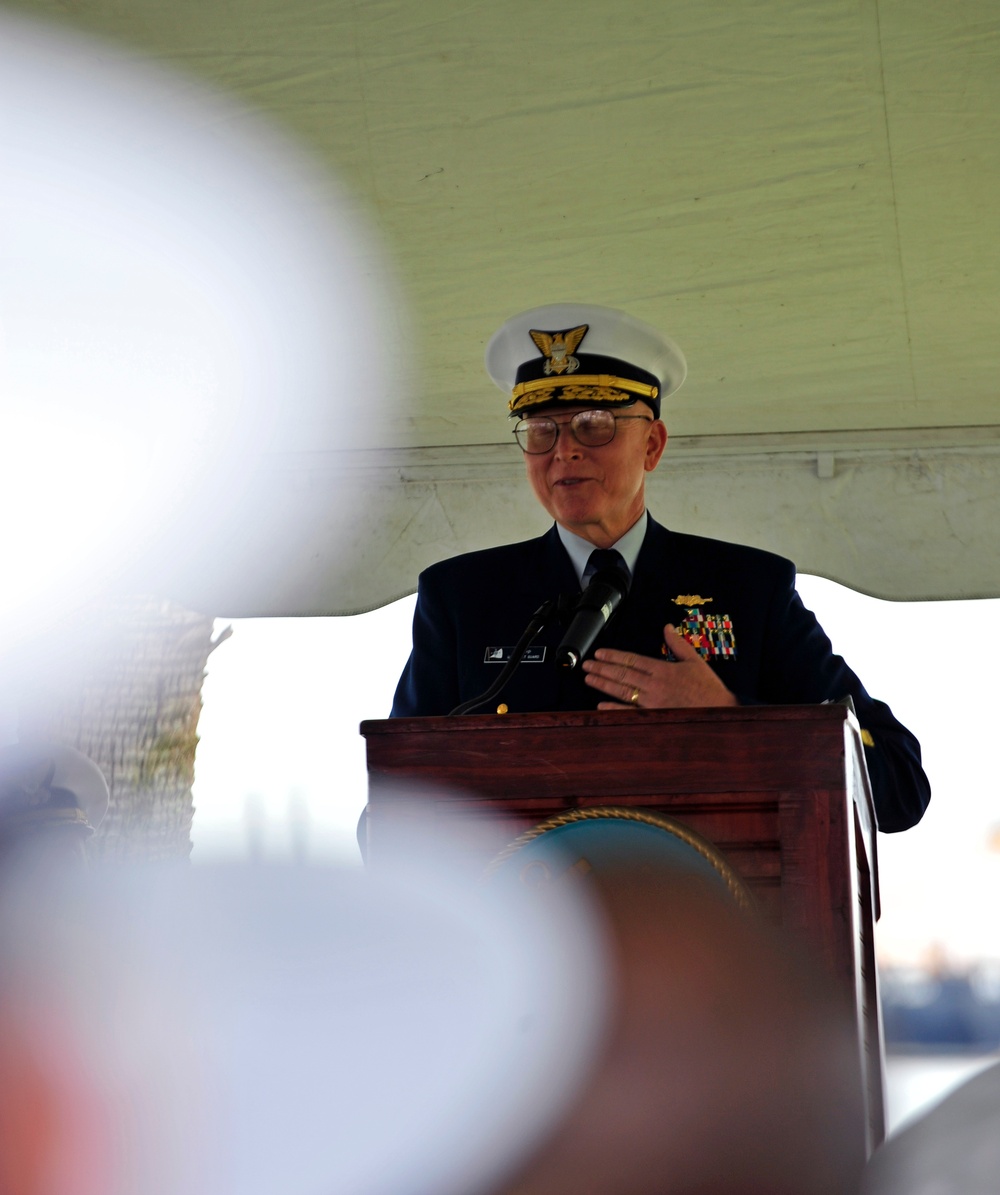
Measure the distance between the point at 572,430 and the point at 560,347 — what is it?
0.49 feet

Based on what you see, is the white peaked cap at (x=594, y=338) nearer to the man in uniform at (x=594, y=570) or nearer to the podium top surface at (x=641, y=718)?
the man in uniform at (x=594, y=570)

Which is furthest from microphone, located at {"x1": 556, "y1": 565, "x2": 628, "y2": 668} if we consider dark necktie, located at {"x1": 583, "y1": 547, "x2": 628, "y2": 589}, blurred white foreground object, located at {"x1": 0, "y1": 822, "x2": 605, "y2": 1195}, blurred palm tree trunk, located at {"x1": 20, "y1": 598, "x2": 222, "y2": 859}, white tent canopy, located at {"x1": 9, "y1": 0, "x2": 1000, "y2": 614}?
white tent canopy, located at {"x1": 9, "y1": 0, "x2": 1000, "y2": 614}

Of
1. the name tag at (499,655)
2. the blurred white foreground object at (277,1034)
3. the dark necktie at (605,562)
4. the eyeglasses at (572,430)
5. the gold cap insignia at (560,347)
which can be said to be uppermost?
the gold cap insignia at (560,347)

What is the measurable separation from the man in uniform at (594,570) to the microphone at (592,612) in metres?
0.36

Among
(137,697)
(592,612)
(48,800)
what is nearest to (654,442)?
(592,612)

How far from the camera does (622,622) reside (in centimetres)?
211

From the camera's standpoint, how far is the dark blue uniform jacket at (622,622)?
1.91 metres

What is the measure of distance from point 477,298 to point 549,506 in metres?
0.79

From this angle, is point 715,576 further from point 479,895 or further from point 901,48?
point 479,895

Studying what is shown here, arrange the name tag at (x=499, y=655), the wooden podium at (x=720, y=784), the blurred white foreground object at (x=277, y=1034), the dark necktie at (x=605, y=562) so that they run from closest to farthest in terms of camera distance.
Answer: the blurred white foreground object at (x=277, y=1034) → the wooden podium at (x=720, y=784) → the dark necktie at (x=605, y=562) → the name tag at (x=499, y=655)

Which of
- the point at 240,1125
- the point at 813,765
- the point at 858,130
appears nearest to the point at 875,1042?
the point at 813,765

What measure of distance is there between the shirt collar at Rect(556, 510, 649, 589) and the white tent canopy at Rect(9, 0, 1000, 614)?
576 mm

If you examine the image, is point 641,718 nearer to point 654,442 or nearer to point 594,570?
point 594,570

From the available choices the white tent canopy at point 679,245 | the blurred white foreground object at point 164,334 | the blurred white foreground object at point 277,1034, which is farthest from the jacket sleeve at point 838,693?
the blurred white foreground object at point 164,334
